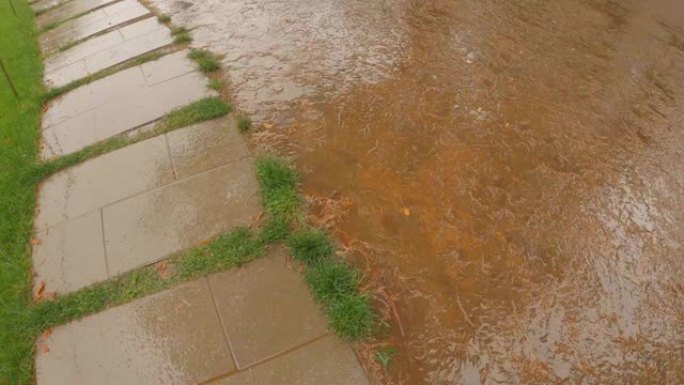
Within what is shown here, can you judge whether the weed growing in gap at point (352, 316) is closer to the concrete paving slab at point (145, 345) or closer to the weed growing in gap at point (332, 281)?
the weed growing in gap at point (332, 281)

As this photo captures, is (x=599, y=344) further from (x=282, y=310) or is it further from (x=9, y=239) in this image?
(x=9, y=239)

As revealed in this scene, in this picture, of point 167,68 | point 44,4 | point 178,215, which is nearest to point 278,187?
point 178,215

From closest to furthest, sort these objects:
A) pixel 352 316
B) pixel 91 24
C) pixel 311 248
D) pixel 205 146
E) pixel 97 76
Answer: pixel 352 316, pixel 311 248, pixel 205 146, pixel 97 76, pixel 91 24

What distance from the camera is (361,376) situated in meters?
2.15

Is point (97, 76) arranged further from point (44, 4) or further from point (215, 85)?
point (44, 4)

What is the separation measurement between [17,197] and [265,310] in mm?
2251

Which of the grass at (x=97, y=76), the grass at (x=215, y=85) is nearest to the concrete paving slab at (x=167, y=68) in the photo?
the grass at (x=97, y=76)

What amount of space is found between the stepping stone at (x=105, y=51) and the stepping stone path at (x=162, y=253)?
1.40 ft

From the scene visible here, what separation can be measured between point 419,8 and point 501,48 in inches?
46.2

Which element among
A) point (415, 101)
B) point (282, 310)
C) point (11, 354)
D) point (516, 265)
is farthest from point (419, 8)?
point (11, 354)

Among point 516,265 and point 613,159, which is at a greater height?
point 613,159

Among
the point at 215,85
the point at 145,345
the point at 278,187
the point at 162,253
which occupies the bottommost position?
the point at 145,345

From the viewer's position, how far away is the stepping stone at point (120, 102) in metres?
3.84

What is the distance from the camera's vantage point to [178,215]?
3006 millimetres
